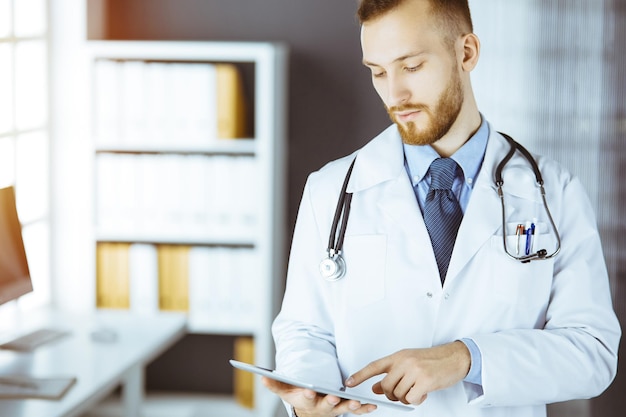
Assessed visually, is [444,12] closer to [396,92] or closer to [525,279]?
[396,92]

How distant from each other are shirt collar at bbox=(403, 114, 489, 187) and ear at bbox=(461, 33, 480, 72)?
14 cm

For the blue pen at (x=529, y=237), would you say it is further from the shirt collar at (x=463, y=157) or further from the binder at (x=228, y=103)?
the binder at (x=228, y=103)

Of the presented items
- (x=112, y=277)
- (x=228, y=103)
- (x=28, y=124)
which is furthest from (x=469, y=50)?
(x=28, y=124)

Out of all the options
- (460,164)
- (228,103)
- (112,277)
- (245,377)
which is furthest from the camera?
(245,377)

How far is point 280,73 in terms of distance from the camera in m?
3.47

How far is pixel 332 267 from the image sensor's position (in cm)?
161

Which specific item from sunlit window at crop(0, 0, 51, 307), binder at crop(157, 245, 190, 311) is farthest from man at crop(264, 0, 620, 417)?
sunlit window at crop(0, 0, 51, 307)

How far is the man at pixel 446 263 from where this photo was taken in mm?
1544

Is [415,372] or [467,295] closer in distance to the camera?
[415,372]

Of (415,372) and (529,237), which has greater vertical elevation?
(529,237)

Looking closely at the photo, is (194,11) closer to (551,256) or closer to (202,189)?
(202,189)

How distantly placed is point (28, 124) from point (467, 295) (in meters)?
2.44

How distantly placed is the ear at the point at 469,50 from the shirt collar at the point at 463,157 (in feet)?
0.45

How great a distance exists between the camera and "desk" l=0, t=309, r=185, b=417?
7.71ft
